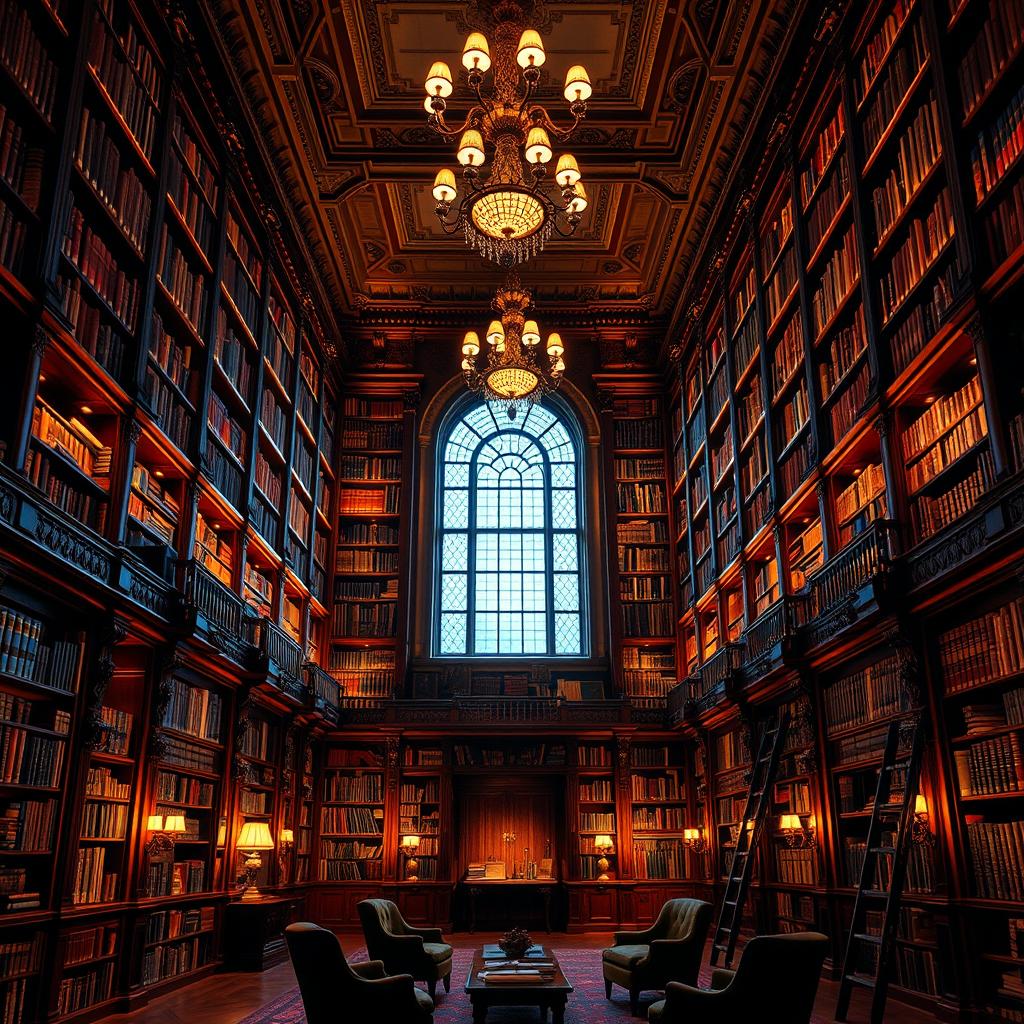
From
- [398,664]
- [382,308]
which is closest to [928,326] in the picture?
[398,664]

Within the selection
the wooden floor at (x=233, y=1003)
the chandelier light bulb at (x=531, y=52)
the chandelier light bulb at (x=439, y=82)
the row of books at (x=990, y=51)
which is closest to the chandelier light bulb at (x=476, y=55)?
the chandelier light bulb at (x=439, y=82)

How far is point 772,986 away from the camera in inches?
184

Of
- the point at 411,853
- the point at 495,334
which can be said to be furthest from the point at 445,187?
the point at 411,853

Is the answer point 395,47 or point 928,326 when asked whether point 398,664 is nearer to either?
point 395,47

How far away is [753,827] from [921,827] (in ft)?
10.3

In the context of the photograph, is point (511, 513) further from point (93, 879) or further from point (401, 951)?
point (93, 879)

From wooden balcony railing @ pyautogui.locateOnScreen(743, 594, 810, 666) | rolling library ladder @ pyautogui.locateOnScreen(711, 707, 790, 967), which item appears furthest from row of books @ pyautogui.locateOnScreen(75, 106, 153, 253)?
rolling library ladder @ pyautogui.locateOnScreen(711, 707, 790, 967)

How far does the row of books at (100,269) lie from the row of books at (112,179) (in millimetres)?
221

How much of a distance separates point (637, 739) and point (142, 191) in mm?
8299

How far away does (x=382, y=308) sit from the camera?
1442 cm

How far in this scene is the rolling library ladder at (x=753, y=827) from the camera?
8180mm

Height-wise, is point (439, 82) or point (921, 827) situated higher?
point (439, 82)

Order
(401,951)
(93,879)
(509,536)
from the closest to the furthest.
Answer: (93,879) → (401,951) → (509,536)

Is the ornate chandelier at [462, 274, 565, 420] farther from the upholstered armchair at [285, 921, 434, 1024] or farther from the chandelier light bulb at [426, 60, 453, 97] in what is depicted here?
the upholstered armchair at [285, 921, 434, 1024]
